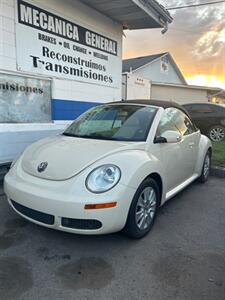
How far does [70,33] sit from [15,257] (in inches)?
203

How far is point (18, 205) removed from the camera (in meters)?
2.89

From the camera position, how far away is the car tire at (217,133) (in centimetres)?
970

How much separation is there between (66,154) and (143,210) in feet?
3.52

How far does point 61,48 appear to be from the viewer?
237 inches

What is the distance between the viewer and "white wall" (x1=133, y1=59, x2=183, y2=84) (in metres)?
21.8

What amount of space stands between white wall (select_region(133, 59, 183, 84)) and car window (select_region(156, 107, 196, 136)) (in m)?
16.7

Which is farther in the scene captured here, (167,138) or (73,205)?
(167,138)

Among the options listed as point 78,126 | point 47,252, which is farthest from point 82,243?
point 78,126

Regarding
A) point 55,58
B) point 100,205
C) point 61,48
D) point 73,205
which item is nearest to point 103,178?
point 100,205

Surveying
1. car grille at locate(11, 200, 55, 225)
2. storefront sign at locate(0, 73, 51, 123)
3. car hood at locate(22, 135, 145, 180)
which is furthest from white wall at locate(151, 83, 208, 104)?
car grille at locate(11, 200, 55, 225)

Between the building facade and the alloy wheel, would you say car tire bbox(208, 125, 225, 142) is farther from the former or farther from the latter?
the alloy wheel

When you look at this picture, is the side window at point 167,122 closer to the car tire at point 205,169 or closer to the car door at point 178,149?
the car door at point 178,149

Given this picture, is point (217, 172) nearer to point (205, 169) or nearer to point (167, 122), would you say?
point (205, 169)

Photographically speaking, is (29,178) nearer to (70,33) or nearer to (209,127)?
(70,33)
